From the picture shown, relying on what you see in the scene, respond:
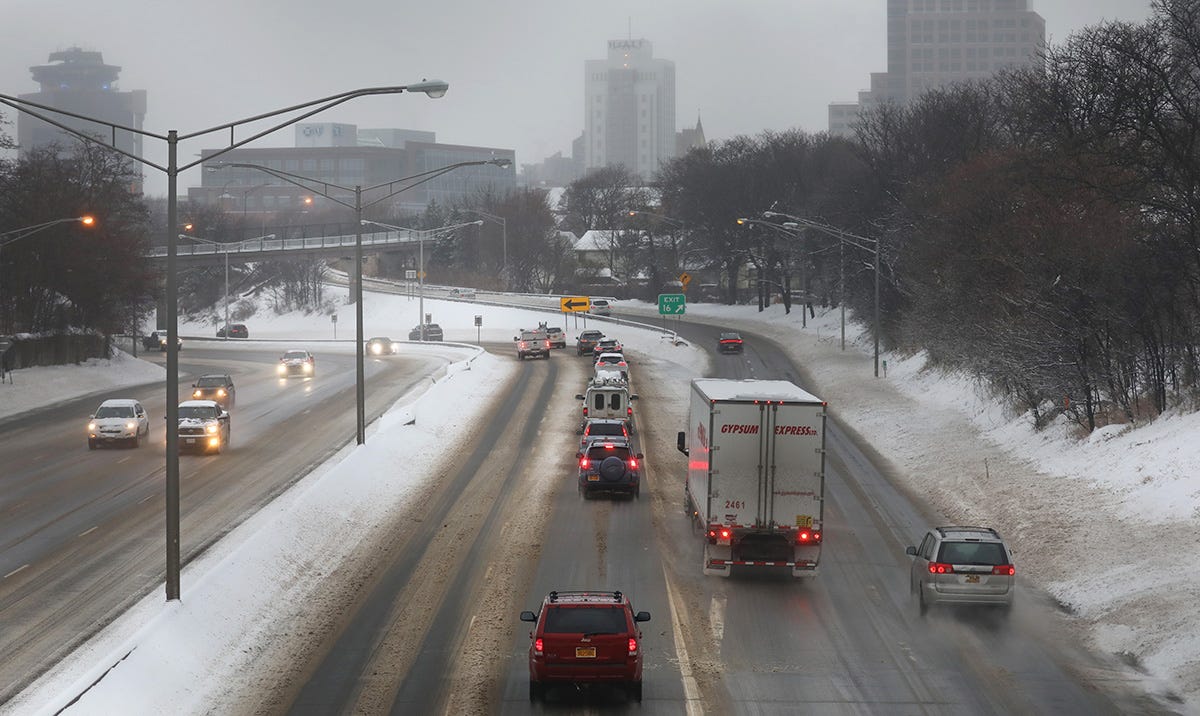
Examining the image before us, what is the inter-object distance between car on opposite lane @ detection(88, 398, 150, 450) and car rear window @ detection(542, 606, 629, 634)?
31.0 meters

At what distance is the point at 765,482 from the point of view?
79.8ft

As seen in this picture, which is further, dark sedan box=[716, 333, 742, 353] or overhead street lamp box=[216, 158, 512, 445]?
dark sedan box=[716, 333, 742, 353]

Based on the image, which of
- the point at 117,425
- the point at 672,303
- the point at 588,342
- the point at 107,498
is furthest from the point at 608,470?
the point at 672,303

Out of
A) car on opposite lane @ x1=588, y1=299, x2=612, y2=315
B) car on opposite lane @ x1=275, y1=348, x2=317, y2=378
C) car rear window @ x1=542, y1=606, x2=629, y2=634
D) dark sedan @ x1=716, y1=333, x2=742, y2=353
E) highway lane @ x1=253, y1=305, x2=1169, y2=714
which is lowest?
highway lane @ x1=253, y1=305, x2=1169, y2=714

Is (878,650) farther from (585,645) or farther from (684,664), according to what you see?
(585,645)

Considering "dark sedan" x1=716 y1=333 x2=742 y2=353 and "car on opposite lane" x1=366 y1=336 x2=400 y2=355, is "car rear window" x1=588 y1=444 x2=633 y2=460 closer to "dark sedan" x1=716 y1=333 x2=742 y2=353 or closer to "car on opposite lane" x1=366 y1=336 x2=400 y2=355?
"dark sedan" x1=716 y1=333 x2=742 y2=353

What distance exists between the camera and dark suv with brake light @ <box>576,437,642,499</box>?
34.4 m

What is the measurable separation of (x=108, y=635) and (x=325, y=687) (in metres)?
4.80

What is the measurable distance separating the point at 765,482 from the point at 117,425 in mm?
27694

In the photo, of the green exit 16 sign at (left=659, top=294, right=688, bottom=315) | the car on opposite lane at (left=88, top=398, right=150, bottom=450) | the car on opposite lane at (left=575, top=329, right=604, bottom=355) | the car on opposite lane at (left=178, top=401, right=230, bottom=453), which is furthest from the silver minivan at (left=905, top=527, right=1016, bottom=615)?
the green exit 16 sign at (left=659, top=294, right=688, bottom=315)

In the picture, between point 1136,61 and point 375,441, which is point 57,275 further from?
point 1136,61

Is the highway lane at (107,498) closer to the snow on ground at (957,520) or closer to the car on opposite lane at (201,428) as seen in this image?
the car on opposite lane at (201,428)

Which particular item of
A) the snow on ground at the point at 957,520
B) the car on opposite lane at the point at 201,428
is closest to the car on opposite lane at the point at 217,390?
the snow on ground at the point at 957,520

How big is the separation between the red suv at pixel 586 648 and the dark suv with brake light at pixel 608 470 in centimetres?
1730
